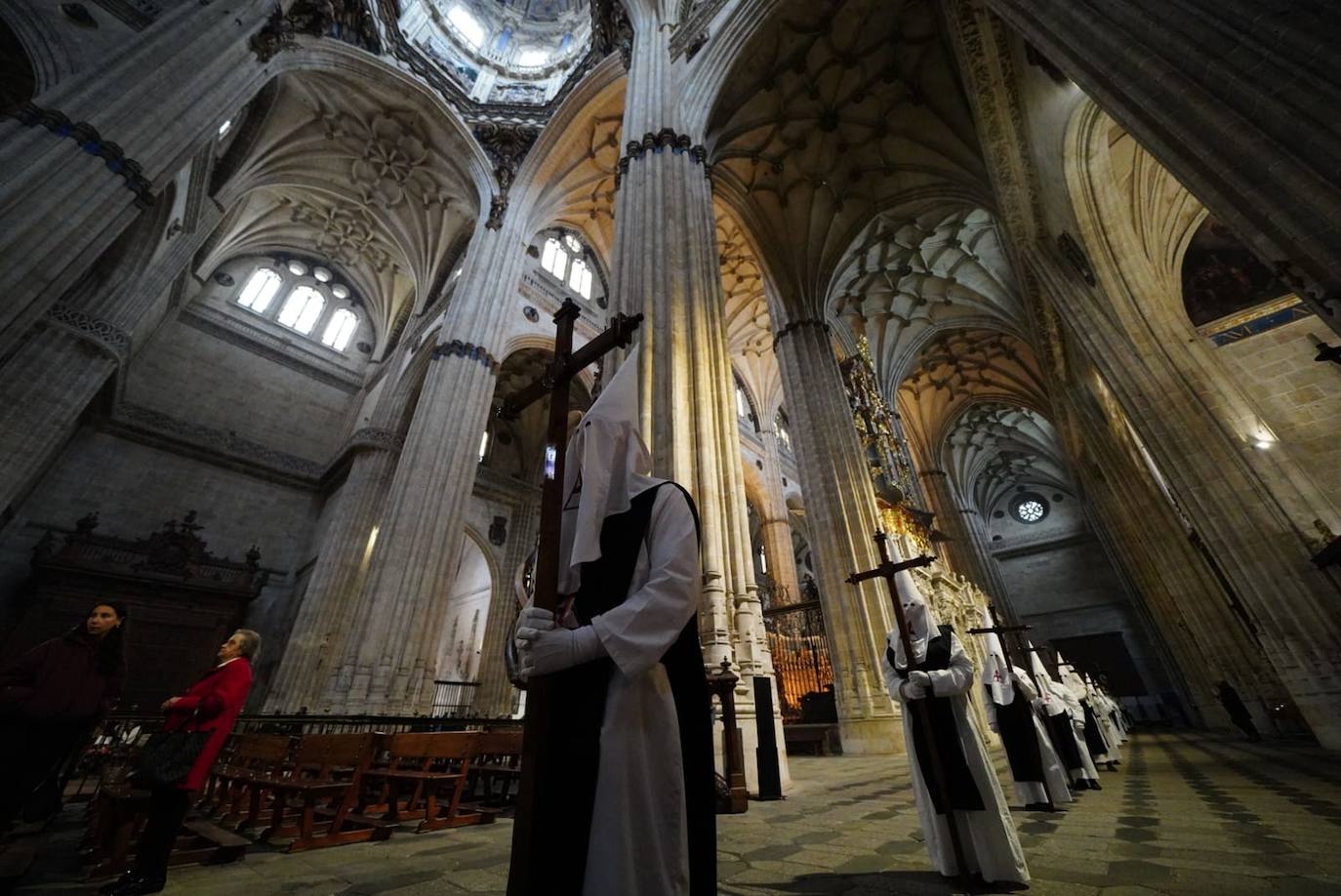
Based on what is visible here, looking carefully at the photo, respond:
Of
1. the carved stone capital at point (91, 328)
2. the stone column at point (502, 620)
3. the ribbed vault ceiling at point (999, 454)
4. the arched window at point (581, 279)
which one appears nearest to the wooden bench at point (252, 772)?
the stone column at point (502, 620)

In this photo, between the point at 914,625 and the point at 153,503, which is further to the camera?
the point at 153,503

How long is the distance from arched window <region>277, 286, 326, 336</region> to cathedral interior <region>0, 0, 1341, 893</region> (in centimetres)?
15

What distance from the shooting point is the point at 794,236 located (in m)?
13.4

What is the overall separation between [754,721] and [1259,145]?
5.56m

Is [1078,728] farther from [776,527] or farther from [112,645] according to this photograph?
[776,527]

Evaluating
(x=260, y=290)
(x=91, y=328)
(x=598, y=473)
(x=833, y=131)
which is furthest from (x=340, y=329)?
(x=598, y=473)

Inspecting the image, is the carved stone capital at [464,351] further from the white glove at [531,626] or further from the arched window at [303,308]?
the white glove at [531,626]

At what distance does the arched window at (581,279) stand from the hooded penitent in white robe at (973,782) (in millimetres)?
14273

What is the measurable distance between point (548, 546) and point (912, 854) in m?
2.66

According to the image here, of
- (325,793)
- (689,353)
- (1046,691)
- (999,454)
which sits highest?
(999,454)

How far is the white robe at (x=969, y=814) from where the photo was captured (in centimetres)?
210

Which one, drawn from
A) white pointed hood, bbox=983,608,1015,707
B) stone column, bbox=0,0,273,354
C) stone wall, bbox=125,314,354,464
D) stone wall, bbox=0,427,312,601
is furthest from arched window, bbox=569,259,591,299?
white pointed hood, bbox=983,608,1015,707

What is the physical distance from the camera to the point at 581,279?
15.7 m

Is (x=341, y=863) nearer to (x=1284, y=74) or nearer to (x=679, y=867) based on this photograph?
(x=679, y=867)
